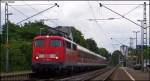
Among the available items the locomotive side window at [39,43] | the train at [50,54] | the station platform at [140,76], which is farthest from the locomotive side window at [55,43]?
the station platform at [140,76]

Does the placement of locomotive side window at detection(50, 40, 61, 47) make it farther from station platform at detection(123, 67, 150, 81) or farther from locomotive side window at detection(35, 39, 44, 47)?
station platform at detection(123, 67, 150, 81)

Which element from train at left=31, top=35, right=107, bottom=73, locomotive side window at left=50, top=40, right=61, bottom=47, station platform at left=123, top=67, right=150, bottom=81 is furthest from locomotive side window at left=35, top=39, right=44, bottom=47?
station platform at left=123, top=67, right=150, bottom=81

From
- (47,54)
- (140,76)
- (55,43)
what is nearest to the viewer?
(47,54)

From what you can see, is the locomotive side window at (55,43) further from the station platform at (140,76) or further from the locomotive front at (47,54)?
the station platform at (140,76)

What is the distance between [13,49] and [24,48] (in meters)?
4.02

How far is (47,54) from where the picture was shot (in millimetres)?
36844

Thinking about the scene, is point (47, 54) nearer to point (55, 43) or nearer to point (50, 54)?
point (50, 54)

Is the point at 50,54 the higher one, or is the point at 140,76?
the point at 50,54

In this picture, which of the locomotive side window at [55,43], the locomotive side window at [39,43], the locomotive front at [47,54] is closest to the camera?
the locomotive front at [47,54]

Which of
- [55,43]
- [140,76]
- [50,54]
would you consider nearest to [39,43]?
[55,43]

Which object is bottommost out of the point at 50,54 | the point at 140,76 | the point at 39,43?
the point at 140,76

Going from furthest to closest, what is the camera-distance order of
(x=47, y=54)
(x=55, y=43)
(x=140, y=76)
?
(x=140, y=76) < (x=55, y=43) < (x=47, y=54)

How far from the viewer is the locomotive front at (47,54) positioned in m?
36.0

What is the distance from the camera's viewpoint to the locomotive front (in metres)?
36.0
